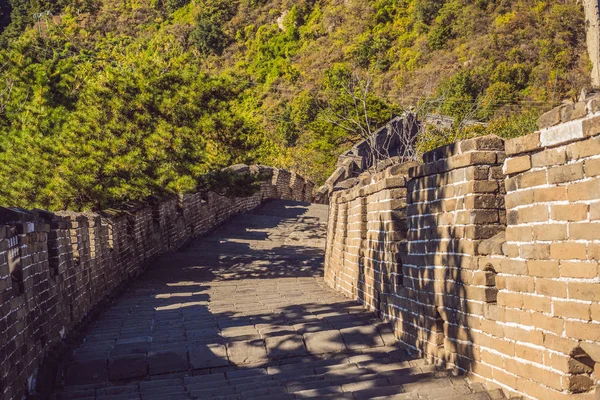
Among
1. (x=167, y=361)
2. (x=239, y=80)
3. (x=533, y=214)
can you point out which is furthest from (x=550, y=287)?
(x=239, y=80)

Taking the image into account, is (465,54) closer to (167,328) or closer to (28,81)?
(28,81)

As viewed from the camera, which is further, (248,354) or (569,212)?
(248,354)

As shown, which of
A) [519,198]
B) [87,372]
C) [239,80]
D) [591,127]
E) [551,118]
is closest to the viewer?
[591,127]

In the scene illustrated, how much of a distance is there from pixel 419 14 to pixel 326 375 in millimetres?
54848

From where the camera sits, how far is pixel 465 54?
48906 millimetres

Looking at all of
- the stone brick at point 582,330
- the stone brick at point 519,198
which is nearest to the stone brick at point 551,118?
the stone brick at point 519,198

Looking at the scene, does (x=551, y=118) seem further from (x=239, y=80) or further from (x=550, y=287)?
(x=239, y=80)

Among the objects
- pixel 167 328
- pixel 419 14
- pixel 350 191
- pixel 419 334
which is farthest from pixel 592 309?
pixel 419 14

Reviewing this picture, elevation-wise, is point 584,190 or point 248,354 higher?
point 584,190

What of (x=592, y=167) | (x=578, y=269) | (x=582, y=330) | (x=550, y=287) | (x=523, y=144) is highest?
(x=523, y=144)

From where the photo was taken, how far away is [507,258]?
12.2 ft

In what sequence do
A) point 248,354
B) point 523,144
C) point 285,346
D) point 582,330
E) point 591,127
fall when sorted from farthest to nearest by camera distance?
1. point 285,346
2. point 248,354
3. point 523,144
4. point 582,330
5. point 591,127

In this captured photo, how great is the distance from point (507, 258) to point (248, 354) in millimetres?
2195

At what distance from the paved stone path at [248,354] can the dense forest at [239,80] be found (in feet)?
17.6
